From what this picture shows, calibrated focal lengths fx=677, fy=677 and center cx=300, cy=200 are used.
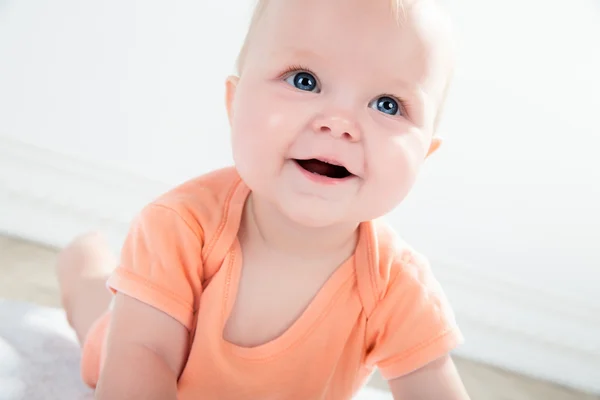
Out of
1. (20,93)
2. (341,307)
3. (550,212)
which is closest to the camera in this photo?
(341,307)

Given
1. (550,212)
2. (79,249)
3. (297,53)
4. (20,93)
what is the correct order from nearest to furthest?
(297,53) < (79,249) < (20,93) < (550,212)

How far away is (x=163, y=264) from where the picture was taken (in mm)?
731

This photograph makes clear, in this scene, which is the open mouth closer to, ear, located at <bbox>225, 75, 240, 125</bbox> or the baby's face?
the baby's face

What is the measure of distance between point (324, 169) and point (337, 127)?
6 cm

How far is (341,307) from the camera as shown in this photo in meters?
0.78

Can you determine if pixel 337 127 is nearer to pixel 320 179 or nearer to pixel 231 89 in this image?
pixel 320 179

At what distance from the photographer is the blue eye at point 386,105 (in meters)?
0.68

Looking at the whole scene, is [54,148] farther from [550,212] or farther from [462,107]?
[550,212]

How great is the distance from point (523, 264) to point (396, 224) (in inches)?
11.3

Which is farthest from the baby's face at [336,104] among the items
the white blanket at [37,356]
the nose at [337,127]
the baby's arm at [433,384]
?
the white blanket at [37,356]

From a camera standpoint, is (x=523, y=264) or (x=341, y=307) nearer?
(x=341, y=307)

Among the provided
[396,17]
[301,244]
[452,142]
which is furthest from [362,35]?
[452,142]

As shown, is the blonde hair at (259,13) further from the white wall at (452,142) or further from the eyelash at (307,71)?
the white wall at (452,142)

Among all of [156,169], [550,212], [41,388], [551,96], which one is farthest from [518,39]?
[41,388]
